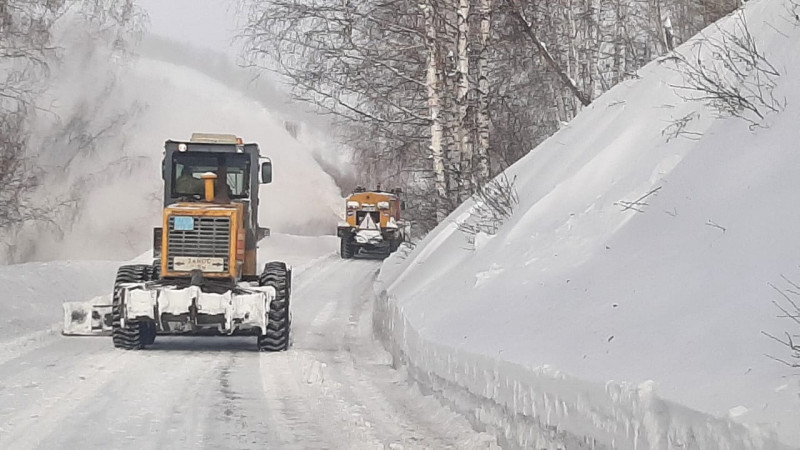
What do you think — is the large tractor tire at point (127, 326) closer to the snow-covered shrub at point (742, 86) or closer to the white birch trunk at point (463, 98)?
the white birch trunk at point (463, 98)

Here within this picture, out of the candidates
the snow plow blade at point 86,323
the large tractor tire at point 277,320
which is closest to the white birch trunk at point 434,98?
the large tractor tire at point 277,320

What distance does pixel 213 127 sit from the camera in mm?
51031

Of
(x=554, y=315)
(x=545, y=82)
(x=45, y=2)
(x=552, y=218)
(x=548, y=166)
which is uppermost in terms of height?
(x=45, y=2)

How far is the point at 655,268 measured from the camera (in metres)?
6.13

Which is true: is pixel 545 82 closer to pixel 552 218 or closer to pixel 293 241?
pixel 552 218

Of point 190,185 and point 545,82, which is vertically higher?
point 545,82

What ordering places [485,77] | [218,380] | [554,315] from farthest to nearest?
[485,77]
[218,380]
[554,315]

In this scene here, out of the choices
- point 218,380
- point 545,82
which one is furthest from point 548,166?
point 545,82

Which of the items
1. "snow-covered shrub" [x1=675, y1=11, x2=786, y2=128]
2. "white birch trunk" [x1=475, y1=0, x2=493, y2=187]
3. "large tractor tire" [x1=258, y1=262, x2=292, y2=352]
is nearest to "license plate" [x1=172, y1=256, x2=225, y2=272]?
"large tractor tire" [x1=258, y1=262, x2=292, y2=352]

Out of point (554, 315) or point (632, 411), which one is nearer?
point (632, 411)

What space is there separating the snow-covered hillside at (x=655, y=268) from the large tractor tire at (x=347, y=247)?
75.2ft

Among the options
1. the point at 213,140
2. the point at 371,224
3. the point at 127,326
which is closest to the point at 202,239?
the point at 127,326

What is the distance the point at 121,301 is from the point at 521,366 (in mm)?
7546

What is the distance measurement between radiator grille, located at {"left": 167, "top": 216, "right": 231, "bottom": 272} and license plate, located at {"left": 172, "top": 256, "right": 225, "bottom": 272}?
38 mm
